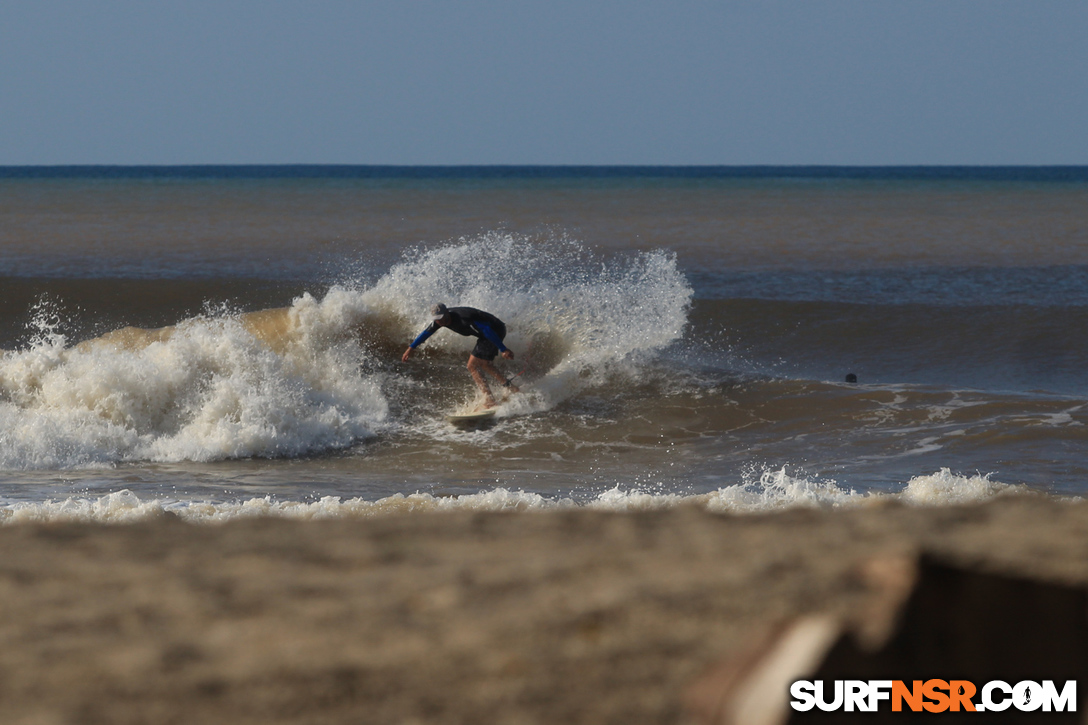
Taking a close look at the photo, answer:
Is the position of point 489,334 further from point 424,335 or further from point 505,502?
point 505,502

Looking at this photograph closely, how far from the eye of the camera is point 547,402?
1085cm

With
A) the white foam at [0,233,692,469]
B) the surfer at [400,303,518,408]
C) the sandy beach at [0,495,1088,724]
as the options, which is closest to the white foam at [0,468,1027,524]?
the white foam at [0,233,692,469]

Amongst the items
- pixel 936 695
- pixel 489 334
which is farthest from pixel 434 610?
pixel 489 334

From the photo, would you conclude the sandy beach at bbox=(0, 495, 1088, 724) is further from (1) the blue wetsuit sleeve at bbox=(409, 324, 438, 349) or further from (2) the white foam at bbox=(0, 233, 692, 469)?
(1) the blue wetsuit sleeve at bbox=(409, 324, 438, 349)

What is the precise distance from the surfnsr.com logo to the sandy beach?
0.15m

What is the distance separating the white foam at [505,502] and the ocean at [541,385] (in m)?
0.04

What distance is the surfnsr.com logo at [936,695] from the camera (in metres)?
1.61

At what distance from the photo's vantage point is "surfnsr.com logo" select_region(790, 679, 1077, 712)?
1.61m

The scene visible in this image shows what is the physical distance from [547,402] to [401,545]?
27.2 ft

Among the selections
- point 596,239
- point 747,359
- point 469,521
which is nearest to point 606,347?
point 747,359

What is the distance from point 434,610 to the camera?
1995mm

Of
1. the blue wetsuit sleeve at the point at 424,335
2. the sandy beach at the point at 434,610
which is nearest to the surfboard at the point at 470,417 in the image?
the blue wetsuit sleeve at the point at 424,335

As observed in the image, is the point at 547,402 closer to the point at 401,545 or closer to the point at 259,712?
the point at 401,545

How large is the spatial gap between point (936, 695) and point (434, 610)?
3.13 feet
